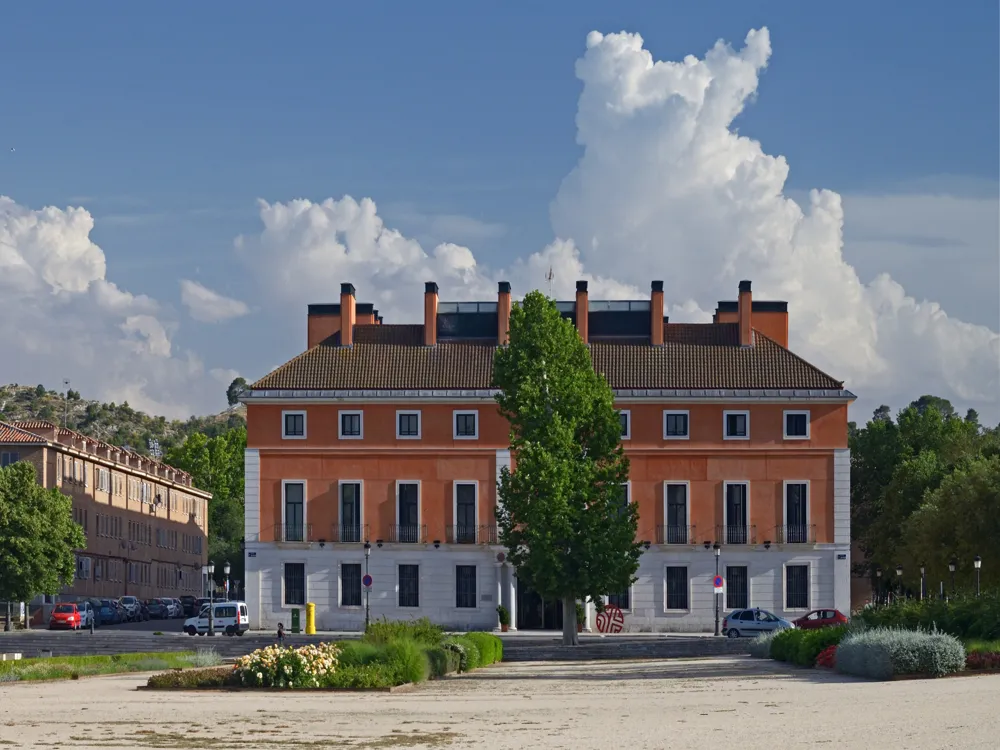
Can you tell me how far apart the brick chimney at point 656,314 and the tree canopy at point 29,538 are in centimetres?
3041

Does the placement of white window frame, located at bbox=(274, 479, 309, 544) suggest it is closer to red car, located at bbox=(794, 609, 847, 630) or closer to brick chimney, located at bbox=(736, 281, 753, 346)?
brick chimney, located at bbox=(736, 281, 753, 346)

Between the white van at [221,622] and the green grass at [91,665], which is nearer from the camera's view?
the green grass at [91,665]

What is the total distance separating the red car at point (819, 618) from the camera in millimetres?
65688

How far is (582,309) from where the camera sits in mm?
77625

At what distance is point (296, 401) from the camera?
7506 centimetres

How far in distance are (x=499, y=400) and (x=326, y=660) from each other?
2866cm

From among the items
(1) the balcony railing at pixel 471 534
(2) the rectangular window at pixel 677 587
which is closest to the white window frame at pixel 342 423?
(1) the balcony railing at pixel 471 534

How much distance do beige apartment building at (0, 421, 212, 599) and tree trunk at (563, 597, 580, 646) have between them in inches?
1620

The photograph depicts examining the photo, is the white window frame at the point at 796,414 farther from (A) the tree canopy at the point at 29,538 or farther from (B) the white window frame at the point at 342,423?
(A) the tree canopy at the point at 29,538

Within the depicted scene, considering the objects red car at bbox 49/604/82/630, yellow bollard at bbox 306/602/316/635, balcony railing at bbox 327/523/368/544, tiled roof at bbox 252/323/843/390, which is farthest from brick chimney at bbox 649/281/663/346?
red car at bbox 49/604/82/630

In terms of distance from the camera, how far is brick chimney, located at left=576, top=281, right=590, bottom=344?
77.4 m

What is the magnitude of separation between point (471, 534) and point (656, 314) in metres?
13.3

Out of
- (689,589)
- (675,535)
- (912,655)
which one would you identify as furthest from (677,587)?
(912,655)

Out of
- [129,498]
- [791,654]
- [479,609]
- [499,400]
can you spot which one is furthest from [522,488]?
[129,498]
